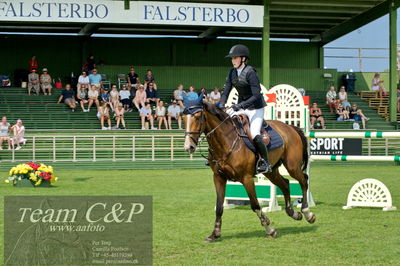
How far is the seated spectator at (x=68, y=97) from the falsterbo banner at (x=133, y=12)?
330 cm

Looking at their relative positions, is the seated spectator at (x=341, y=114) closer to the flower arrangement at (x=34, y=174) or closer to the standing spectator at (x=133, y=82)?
the standing spectator at (x=133, y=82)

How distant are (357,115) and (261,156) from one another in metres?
22.8

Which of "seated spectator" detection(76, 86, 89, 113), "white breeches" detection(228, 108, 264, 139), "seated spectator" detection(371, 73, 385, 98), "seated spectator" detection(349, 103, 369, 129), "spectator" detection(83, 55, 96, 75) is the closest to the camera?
"white breeches" detection(228, 108, 264, 139)

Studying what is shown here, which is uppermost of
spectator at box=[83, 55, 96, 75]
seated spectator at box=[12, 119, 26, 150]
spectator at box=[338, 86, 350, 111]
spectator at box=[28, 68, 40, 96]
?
spectator at box=[83, 55, 96, 75]

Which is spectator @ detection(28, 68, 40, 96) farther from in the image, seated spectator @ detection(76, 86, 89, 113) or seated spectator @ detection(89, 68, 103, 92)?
seated spectator @ detection(89, 68, 103, 92)

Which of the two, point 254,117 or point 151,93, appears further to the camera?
point 151,93

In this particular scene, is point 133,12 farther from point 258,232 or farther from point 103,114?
point 258,232

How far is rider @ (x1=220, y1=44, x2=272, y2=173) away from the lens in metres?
9.21

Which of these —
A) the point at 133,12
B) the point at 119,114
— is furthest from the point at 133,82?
the point at 133,12

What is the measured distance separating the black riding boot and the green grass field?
816 millimetres

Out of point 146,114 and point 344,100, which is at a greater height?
point 344,100

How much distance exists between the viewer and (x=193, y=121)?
343 inches

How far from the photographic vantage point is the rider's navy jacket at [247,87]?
30.2 ft

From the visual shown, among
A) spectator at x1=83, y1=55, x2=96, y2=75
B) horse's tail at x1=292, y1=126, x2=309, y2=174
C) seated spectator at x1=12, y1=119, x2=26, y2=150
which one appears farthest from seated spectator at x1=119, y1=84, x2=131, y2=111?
horse's tail at x1=292, y1=126, x2=309, y2=174
